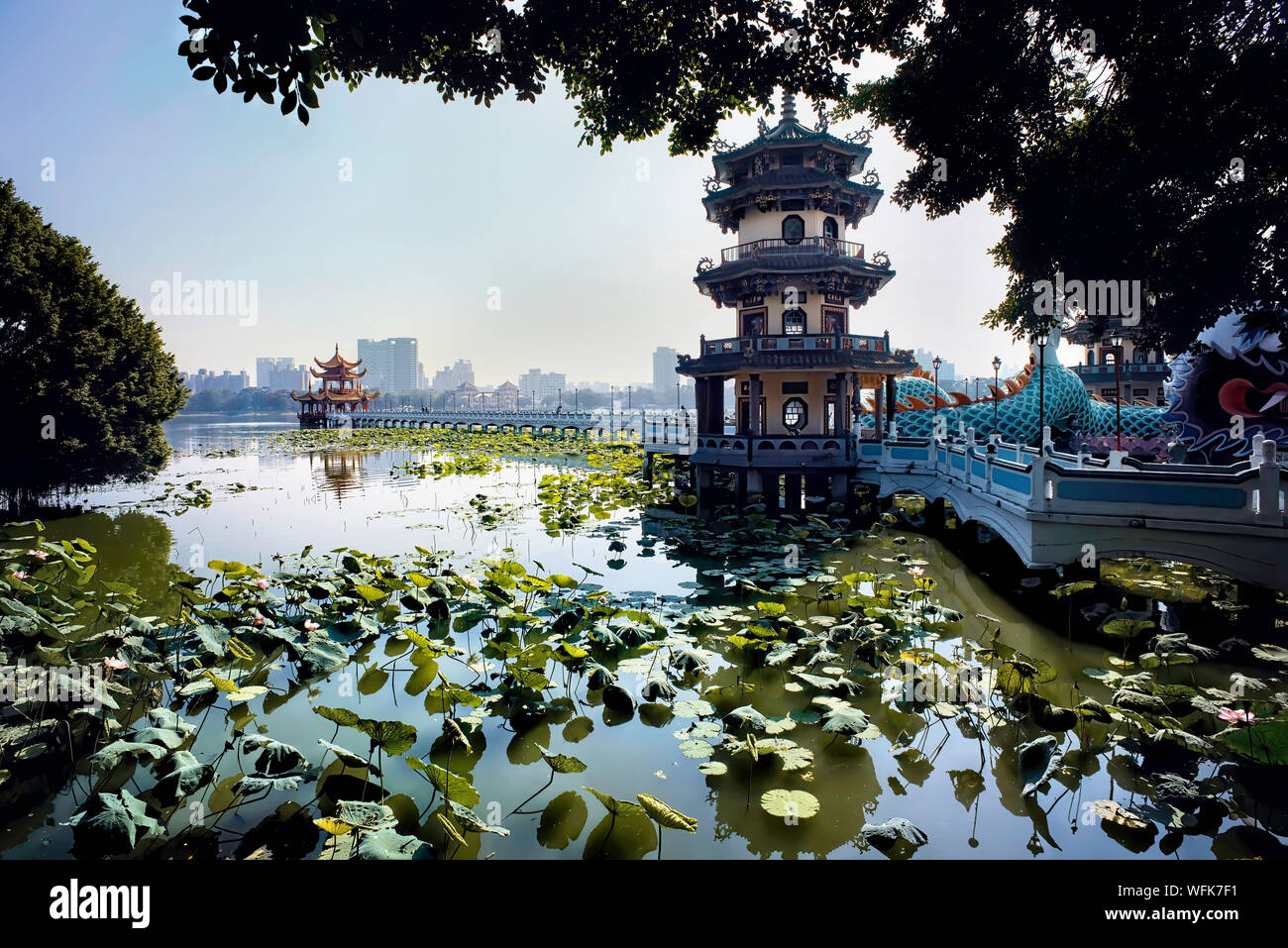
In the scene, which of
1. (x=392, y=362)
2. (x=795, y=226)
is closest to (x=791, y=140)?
(x=795, y=226)

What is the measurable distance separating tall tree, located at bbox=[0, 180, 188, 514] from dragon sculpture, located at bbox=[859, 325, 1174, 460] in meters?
21.8

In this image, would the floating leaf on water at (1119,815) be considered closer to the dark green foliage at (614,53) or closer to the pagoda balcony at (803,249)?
the dark green foliage at (614,53)

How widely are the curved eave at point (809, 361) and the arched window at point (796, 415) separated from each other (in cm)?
187

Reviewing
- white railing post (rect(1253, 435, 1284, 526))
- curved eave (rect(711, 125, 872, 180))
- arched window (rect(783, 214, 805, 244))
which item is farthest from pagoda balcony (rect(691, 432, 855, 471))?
white railing post (rect(1253, 435, 1284, 526))

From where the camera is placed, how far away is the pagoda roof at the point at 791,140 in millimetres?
19922

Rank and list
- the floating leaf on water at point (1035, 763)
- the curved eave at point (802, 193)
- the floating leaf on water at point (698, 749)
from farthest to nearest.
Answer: the curved eave at point (802, 193) < the floating leaf on water at point (698, 749) < the floating leaf on water at point (1035, 763)

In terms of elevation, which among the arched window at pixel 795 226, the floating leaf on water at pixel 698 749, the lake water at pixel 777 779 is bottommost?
the lake water at pixel 777 779

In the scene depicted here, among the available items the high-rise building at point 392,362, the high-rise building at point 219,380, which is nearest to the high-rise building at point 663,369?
the high-rise building at point 392,362

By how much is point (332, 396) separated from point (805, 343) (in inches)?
2314

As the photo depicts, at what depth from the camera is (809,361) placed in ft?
61.9

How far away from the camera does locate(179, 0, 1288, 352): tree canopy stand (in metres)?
6.42

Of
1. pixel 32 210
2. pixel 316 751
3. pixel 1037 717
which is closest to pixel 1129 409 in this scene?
pixel 1037 717

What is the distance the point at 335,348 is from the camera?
68.6m

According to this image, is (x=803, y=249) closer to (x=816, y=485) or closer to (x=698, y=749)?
(x=816, y=485)
